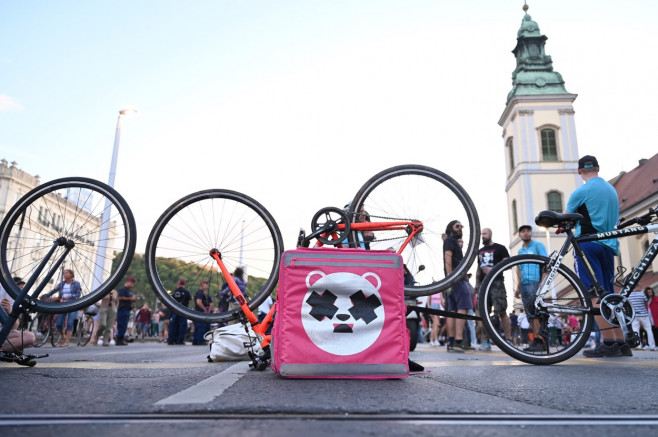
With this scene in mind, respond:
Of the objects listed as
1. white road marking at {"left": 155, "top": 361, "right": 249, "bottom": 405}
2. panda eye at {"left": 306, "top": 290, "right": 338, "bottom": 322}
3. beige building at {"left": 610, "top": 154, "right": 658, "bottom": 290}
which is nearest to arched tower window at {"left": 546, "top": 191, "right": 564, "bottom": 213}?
beige building at {"left": 610, "top": 154, "right": 658, "bottom": 290}

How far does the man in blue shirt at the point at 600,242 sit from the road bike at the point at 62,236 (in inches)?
152

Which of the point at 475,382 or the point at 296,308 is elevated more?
the point at 296,308

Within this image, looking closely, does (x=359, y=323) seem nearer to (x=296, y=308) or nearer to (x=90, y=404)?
(x=296, y=308)

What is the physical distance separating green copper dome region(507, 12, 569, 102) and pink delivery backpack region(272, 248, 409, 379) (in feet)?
200

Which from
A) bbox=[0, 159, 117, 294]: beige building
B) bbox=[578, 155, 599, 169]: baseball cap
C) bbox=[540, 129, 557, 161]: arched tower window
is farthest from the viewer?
bbox=[540, 129, 557, 161]: arched tower window

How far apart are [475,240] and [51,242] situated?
10.6ft

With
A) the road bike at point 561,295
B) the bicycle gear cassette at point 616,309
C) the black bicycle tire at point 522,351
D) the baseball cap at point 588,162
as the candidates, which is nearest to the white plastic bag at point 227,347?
the black bicycle tire at point 522,351

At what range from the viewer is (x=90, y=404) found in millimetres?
1895

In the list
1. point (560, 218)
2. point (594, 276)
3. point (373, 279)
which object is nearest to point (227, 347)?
point (373, 279)

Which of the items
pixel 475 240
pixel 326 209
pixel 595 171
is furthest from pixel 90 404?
pixel 595 171

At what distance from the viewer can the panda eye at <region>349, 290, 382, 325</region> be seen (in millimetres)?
3041

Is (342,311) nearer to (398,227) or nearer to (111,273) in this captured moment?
(398,227)

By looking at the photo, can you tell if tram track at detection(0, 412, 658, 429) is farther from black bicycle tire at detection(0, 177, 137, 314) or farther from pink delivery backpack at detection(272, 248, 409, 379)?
black bicycle tire at detection(0, 177, 137, 314)

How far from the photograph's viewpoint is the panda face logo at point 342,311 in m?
2.96
